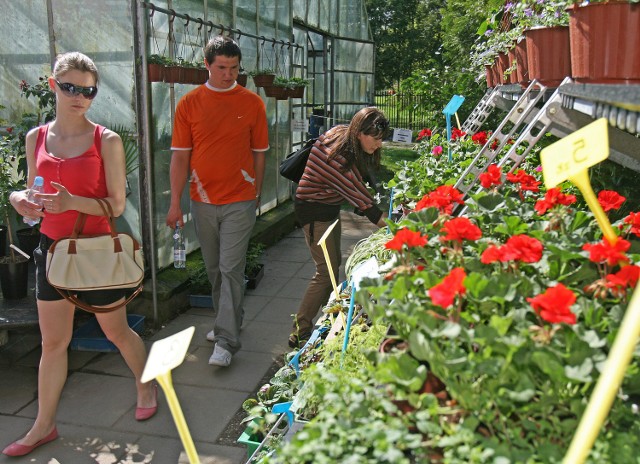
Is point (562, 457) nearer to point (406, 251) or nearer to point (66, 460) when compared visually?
point (406, 251)

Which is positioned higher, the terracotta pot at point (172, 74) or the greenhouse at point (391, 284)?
the terracotta pot at point (172, 74)

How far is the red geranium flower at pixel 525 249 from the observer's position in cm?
159

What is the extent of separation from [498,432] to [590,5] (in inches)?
52.0

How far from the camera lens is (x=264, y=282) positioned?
5711 mm

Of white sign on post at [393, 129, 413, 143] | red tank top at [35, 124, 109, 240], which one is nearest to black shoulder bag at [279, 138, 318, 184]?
red tank top at [35, 124, 109, 240]

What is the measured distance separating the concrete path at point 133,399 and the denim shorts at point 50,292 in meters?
0.70

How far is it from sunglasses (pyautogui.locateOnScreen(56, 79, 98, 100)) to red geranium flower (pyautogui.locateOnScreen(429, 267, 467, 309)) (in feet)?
6.59

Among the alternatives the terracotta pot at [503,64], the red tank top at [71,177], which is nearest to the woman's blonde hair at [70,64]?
the red tank top at [71,177]

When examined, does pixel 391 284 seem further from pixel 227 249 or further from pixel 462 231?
pixel 227 249

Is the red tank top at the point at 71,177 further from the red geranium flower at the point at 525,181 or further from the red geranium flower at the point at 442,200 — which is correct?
the red geranium flower at the point at 525,181

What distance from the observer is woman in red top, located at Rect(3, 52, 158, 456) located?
2795mm

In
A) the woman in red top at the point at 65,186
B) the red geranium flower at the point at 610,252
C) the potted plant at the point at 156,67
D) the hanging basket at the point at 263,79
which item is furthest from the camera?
the hanging basket at the point at 263,79

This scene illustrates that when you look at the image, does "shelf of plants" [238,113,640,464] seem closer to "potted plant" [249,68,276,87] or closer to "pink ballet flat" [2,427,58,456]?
"pink ballet flat" [2,427,58,456]

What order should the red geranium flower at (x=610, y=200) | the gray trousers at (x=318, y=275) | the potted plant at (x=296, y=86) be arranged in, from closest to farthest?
the red geranium flower at (x=610, y=200) → the gray trousers at (x=318, y=275) → the potted plant at (x=296, y=86)
